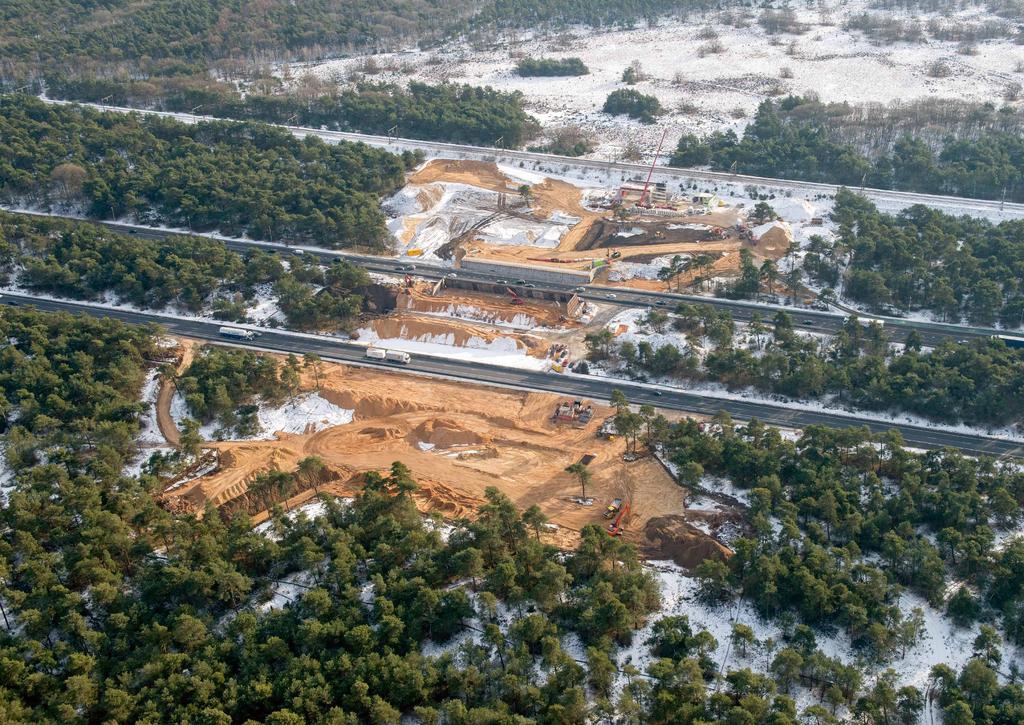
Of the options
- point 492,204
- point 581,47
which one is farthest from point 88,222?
point 581,47

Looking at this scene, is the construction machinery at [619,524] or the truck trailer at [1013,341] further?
the truck trailer at [1013,341]

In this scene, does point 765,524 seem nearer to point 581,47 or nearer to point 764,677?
point 764,677

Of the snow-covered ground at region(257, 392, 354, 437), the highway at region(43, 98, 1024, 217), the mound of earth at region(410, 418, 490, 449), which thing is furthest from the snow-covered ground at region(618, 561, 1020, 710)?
the highway at region(43, 98, 1024, 217)

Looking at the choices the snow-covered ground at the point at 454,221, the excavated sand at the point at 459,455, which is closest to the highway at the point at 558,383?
the excavated sand at the point at 459,455

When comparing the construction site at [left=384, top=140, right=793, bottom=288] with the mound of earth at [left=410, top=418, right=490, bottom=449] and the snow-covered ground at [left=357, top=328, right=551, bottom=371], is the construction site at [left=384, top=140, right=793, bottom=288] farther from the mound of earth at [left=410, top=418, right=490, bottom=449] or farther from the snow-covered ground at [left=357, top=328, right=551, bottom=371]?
the mound of earth at [left=410, top=418, right=490, bottom=449]

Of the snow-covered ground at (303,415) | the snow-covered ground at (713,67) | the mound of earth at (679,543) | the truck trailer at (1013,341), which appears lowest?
the mound of earth at (679,543)

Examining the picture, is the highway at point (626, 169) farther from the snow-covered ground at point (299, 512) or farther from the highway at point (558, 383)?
the snow-covered ground at point (299, 512)
